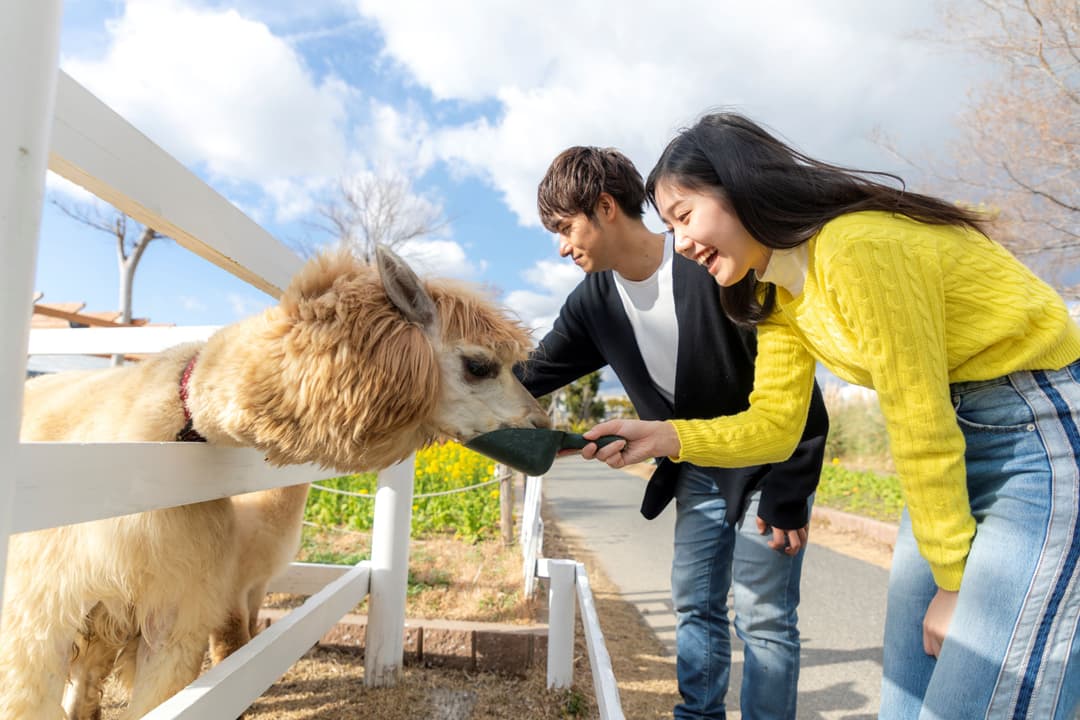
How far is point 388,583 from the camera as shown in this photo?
359 cm

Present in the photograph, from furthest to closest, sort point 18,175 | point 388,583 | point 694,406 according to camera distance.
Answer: point 388,583
point 694,406
point 18,175

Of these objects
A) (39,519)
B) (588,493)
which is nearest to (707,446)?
(39,519)

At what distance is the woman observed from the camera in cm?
136

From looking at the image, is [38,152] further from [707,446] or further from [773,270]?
[707,446]

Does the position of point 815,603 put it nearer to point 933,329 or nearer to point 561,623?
point 561,623

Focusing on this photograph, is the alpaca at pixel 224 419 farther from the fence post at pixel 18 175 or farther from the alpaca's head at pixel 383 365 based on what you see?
the fence post at pixel 18 175

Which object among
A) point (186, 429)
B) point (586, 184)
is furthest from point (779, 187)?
point (186, 429)

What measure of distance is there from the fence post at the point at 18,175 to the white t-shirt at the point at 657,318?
2.17 m

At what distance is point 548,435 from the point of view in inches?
81.0

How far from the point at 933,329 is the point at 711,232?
22.6 inches

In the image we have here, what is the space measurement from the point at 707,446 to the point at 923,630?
69 centimetres

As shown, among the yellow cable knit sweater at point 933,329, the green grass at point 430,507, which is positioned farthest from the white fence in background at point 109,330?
the green grass at point 430,507

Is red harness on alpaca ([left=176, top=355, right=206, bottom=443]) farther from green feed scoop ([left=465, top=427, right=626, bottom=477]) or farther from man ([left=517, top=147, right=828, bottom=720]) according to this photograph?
man ([left=517, top=147, right=828, bottom=720])

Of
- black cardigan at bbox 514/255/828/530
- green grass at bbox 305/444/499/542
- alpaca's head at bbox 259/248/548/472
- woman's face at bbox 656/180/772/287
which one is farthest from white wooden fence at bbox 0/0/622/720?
green grass at bbox 305/444/499/542
